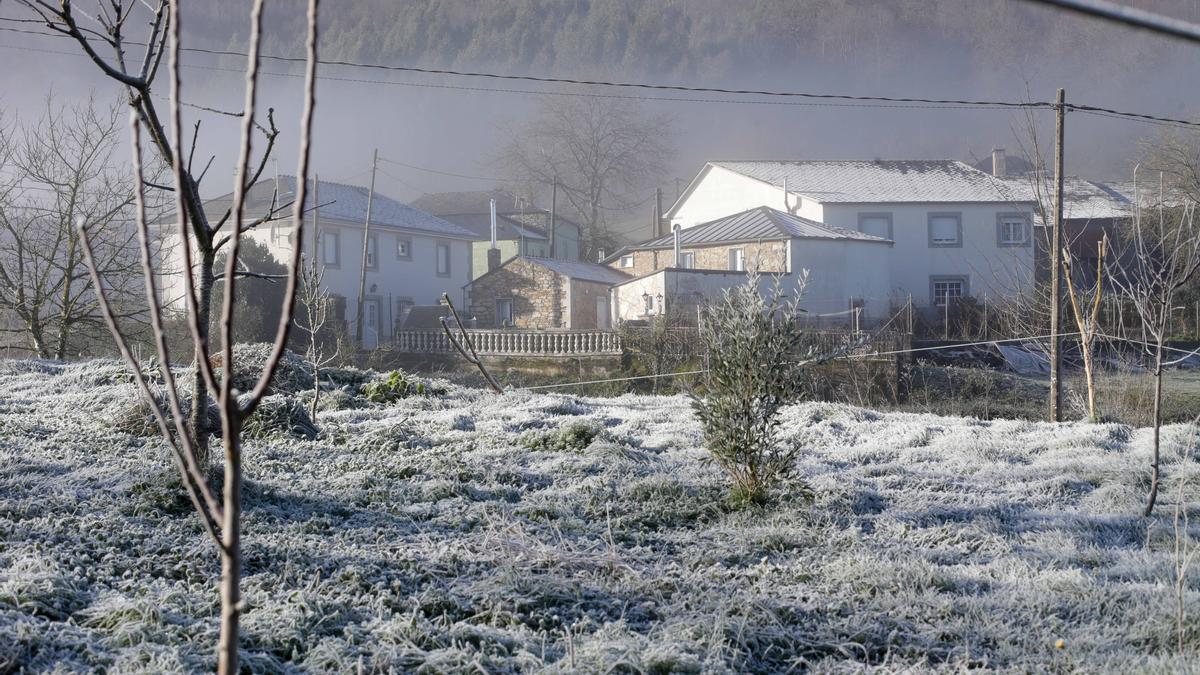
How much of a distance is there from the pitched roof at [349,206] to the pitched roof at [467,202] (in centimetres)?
2439

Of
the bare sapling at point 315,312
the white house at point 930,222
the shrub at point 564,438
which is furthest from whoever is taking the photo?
the white house at point 930,222

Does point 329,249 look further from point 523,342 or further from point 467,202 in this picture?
point 467,202

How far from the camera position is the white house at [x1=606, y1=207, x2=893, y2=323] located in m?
29.8

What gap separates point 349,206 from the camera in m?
37.9

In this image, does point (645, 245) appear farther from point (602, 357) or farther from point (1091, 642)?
point (1091, 642)

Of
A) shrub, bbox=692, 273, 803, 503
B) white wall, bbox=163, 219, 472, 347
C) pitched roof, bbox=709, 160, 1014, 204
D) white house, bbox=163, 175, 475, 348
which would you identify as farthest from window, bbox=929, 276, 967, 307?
shrub, bbox=692, 273, 803, 503

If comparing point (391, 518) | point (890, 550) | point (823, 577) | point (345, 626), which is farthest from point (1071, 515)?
point (345, 626)

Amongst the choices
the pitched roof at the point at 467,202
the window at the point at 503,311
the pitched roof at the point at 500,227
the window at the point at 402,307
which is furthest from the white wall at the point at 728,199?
the pitched roof at the point at 467,202

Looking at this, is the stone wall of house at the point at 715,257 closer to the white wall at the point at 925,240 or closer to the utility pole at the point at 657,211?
the white wall at the point at 925,240

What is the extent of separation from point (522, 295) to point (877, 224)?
15.7 meters

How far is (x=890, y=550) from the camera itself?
17.7 feet

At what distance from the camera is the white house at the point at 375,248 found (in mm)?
34250

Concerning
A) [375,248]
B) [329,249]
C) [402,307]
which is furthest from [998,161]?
[329,249]

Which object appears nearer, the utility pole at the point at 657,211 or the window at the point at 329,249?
the window at the point at 329,249
